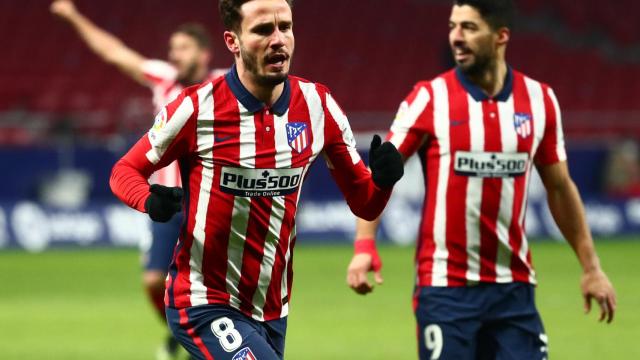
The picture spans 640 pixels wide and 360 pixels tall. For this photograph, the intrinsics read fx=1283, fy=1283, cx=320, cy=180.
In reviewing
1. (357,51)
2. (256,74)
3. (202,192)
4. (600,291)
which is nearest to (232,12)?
(256,74)

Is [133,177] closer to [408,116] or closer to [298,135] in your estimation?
[298,135]

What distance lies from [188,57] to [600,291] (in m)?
4.03

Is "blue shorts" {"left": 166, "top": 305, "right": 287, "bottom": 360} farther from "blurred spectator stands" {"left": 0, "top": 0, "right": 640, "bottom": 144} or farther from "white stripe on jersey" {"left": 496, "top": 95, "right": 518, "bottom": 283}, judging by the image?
"blurred spectator stands" {"left": 0, "top": 0, "right": 640, "bottom": 144}

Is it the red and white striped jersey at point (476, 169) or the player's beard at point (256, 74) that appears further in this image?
the red and white striped jersey at point (476, 169)

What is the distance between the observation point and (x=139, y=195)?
4617 millimetres

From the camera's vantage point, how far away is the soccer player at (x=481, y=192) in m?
5.83

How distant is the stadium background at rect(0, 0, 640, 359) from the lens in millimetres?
11281

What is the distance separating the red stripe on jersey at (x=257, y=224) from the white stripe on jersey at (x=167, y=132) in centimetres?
28

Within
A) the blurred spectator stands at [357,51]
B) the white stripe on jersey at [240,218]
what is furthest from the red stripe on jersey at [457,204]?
the blurred spectator stands at [357,51]

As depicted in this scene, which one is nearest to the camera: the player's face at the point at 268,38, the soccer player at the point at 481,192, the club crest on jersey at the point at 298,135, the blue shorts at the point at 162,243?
the player's face at the point at 268,38

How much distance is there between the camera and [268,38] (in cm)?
474

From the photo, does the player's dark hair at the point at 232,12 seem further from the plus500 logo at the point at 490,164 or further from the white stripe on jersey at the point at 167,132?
the plus500 logo at the point at 490,164

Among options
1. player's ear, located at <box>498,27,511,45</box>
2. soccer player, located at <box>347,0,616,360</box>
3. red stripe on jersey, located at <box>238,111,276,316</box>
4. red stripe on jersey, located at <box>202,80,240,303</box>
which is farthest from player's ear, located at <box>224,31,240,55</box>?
player's ear, located at <box>498,27,511,45</box>

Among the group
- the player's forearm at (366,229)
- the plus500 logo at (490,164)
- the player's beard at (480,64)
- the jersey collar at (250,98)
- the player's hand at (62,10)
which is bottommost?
the player's forearm at (366,229)
